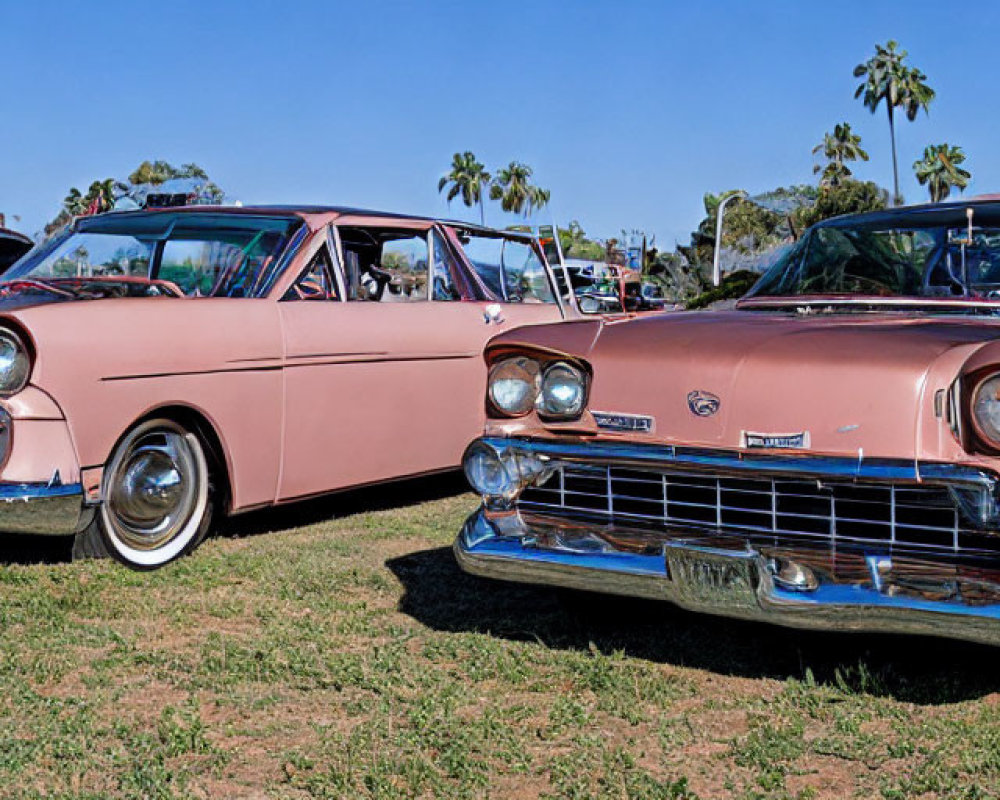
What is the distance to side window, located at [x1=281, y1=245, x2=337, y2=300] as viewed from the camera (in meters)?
5.62

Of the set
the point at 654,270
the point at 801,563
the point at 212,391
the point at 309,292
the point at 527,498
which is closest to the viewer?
the point at 801,563

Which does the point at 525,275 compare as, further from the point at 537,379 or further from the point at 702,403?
the point at 702,403

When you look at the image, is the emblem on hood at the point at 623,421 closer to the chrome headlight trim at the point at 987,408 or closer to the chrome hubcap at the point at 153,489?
the chrome headlight trim at the point at 987,408

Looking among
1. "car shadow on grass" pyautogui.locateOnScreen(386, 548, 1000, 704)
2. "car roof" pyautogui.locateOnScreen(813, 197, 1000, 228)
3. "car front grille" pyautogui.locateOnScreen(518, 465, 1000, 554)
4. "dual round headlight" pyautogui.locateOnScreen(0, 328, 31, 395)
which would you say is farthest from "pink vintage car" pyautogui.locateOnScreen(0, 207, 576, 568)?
"car roof" pyautogui.locateOnScreen(813, 197, 1000, 228)

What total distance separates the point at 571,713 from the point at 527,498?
777 millimetres

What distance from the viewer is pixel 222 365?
5129mm

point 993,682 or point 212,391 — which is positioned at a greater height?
point 212,391

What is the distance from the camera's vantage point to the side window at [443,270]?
21.4 feet

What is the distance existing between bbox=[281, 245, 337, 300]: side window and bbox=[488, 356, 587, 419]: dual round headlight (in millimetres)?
1811

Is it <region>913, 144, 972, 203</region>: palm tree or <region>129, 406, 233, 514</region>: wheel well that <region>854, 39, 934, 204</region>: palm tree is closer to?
<region>913, 144, 972, 203</region>: palm tree

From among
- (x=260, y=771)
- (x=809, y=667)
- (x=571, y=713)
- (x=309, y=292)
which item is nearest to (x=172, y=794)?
(x=260, y=771)

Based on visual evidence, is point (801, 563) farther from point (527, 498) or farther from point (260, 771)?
point (260, 771)

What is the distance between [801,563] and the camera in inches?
131

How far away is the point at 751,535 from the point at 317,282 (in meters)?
2.81
